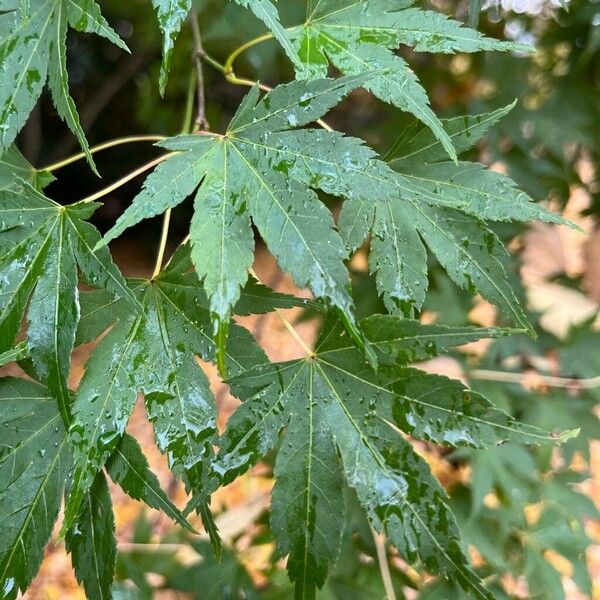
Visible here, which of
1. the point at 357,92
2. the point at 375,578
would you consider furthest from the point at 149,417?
the point at 357,92

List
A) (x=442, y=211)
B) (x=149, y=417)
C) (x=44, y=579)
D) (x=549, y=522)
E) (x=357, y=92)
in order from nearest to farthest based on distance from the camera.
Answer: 1. (x=149, y=417)
2. (x=442, y=211)
3. (x=549, y=522)
4. (x=44, y=579)
5. (x=357, y=92)

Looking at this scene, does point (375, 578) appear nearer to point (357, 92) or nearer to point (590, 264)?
point (590, 264)

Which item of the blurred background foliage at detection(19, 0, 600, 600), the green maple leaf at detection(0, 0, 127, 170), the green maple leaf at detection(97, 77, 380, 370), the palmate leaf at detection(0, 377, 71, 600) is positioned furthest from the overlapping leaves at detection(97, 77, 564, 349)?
the blurred background foliage at detection(19, 0, 600, 600)

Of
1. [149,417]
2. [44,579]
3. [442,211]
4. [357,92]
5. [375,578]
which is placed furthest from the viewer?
[357,92]

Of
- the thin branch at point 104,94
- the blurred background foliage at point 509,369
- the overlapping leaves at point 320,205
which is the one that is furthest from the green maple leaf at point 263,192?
the thin branch at point 104,94

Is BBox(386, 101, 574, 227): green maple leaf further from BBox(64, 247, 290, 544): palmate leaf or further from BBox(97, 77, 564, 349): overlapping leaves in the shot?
BBox(64, 247, 290, 544): palmate leaf

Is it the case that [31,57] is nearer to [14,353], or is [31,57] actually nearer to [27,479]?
[14,353]
